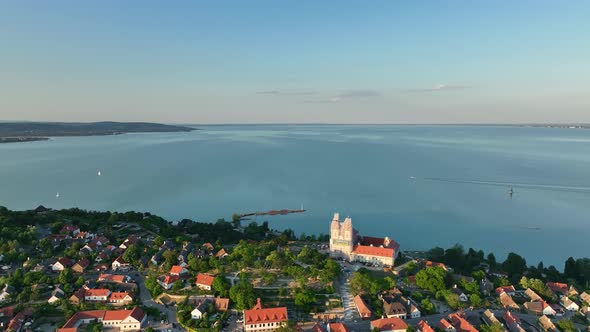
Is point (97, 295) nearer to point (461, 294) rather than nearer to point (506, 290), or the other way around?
point (461, 294)

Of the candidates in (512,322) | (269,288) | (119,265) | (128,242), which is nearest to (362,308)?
(269,288)

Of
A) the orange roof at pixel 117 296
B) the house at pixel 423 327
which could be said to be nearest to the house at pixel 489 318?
the house at pixel 423 327

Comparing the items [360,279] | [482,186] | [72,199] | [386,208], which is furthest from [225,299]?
[482,186]

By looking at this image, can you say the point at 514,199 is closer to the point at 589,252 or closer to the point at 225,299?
the point at 589,252

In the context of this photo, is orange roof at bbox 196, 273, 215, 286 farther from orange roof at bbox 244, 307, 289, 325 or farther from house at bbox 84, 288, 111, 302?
house at bbox 84, 288, 111, 302

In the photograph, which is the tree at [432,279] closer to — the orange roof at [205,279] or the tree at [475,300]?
the tree at [475,300]

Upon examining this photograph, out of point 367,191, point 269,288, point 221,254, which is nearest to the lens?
point 269,288
